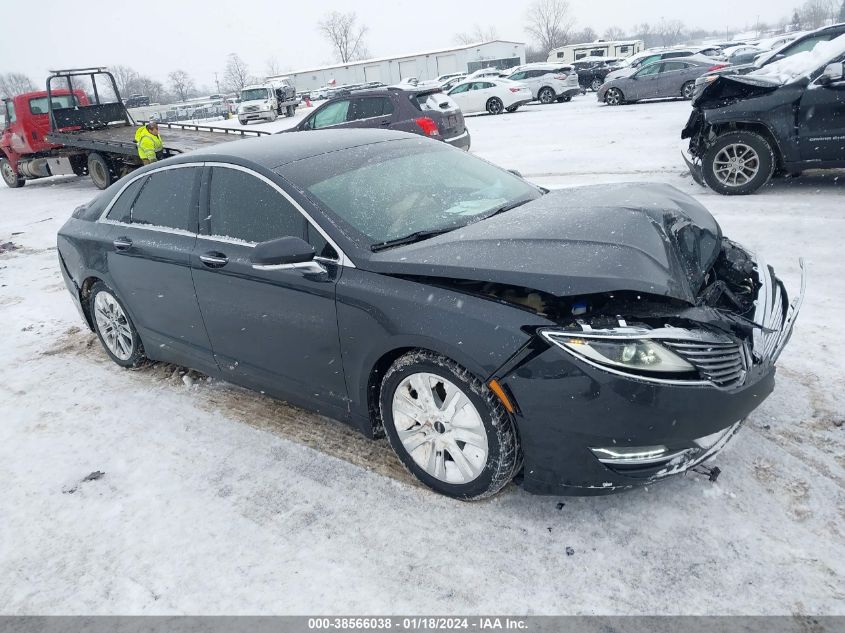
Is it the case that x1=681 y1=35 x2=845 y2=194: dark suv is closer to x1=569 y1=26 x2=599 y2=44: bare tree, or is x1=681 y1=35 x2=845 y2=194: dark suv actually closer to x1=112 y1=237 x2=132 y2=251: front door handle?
x1=112 y1=237 x2=132 y2=251: front door handle

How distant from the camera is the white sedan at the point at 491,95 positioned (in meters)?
23.0

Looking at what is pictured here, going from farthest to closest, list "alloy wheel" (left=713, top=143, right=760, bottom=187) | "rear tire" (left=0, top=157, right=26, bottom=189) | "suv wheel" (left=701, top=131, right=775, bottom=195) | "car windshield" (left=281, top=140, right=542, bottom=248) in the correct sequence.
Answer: "rear tire" (left=0, top=157, right=26, bottom=189) → "alloy wheel" (left=713, top=143, right=760, bottom=187) → "suv wheel" (left=701, top=131, right=775, bottom=195) → "car windshield" (left=281, top=140, right=542, bottom=248)

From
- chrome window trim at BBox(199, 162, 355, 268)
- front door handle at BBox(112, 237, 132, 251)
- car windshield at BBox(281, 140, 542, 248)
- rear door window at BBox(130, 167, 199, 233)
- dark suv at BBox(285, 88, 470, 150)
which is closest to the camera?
chrome window trim at BBox(199, 162, 355, 268)

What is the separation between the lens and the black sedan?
2420 mm

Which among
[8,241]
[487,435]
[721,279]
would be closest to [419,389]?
[487,435]

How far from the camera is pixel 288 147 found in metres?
3.72

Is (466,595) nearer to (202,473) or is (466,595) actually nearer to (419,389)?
(419,389)

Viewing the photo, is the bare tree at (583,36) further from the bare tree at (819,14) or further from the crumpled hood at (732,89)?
the crumpled hood at (732,89)

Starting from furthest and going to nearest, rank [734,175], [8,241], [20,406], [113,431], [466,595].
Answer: [8,241]
[734,175]
[20,406]
[113,431]
[466,595]

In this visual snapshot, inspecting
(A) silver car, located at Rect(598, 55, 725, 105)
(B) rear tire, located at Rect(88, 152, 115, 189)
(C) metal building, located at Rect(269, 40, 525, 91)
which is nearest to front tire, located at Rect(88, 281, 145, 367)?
(B) rear tire, located at Rect(88, 152, 115, 189)

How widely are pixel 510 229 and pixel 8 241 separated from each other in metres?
10.0

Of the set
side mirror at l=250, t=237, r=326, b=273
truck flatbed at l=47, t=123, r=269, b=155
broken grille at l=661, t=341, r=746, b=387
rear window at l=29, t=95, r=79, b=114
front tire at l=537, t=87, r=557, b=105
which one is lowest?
front tire at l=537, t=87, r=557, b=105

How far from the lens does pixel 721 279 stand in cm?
309

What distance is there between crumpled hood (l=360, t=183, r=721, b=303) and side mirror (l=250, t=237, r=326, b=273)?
0.97 ft
